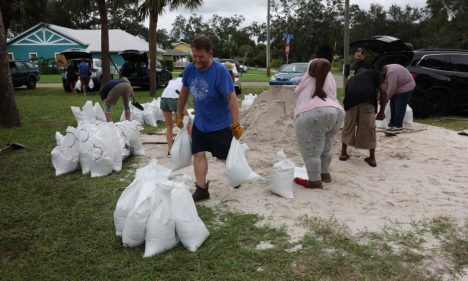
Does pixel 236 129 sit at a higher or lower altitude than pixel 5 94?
lower

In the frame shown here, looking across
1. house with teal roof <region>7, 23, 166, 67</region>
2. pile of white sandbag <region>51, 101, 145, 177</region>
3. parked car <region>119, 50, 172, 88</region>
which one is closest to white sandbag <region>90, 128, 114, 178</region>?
pile of white sandbag <region>51, 101, 145, 177</region>

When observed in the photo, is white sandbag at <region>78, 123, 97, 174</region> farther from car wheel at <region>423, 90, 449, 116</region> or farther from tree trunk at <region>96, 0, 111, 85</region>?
tree trunk at <region>96, 0, 111, 85</region>

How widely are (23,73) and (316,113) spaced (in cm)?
1962

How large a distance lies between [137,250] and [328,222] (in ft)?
5.44

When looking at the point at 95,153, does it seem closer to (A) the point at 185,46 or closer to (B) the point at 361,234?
(B) the point at 361,234

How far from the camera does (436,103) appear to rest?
9984 millimetres

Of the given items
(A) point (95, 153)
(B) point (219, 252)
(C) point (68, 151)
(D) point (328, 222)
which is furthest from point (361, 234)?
(C) point (68, 151)

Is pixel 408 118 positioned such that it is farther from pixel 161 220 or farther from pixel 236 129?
pixel 161 220

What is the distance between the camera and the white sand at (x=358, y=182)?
13.0 ft

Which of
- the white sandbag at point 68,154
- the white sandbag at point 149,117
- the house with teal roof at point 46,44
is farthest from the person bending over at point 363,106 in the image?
the house with teal roof at point 46,44

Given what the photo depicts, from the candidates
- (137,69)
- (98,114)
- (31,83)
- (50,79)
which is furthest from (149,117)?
(50,79)

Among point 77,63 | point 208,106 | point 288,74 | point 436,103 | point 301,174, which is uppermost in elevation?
point 77,63

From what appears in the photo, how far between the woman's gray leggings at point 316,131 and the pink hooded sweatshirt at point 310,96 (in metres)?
0.05

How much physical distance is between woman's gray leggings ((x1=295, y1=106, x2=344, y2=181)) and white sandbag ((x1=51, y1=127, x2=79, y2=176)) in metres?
2.91
